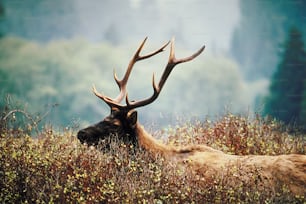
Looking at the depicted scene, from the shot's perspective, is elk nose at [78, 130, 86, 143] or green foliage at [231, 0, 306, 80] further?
green foliage at [231, 0, 306, 80]

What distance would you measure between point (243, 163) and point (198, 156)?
450mm

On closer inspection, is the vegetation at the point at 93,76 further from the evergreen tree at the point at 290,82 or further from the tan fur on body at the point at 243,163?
the tan fur on body at the point at 243,163

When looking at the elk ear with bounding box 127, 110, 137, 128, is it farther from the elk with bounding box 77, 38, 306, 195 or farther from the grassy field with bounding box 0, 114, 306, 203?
the grassy field with bounding box 0, 114, 306, 203

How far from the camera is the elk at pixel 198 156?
4.62 meters

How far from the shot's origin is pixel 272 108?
15820 mm

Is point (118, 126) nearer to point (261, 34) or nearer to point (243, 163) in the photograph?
point (243, 163)

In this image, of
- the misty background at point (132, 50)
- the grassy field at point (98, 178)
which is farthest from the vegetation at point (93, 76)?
the grassy field at point (98, 178)

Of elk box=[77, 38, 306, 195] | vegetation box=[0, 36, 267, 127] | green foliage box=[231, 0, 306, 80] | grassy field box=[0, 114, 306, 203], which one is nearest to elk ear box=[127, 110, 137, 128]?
elk box=[77, 38, 306, 195]

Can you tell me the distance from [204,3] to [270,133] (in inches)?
409

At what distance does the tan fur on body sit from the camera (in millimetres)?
4582

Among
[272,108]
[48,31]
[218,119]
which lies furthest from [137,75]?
[218,119]

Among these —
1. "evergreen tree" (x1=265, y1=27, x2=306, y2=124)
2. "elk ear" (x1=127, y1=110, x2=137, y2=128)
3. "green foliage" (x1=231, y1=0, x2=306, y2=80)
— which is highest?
"green foliage" (x1=231, y1=0, x2=306, y2=80)

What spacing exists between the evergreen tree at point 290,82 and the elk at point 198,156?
1034 cm

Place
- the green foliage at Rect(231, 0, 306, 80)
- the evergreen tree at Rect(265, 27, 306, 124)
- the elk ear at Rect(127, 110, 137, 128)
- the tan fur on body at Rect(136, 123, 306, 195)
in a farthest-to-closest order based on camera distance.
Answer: the green foliage at Rect(231, 0, 306, 80), the evergreen tree at Rect(265, 27, 306, 124), the elk ear at Rect(127, 110, 137, 128), the tan fur on body at Rect(136, 123, 306, 195)
